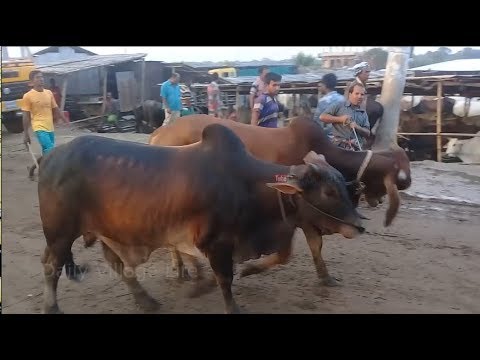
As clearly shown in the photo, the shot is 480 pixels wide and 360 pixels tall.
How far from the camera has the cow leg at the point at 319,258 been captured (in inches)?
189

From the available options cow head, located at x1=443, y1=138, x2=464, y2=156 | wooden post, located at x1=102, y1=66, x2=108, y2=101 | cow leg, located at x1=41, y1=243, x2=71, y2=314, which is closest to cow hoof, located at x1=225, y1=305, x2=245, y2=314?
cow leg, located at x1=41, y1=243, x2=71, y2=314

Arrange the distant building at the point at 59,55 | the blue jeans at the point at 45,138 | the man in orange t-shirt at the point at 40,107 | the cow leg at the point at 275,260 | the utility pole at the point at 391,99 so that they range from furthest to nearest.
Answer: the distant building at the point at 59,55 < the utility pole at the point at 391,99 < the blue jeans at the point at 45,138 < the man in orange t-shirt at the point at 40,107 < the cow leg at the point at 275,260

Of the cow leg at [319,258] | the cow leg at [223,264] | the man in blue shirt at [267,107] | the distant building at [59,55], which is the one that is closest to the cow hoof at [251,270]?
the cow leg at [223,264]

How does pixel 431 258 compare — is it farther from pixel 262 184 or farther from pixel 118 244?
pixel 118 244

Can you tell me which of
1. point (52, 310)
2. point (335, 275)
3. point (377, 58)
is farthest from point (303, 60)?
point (52, 310)

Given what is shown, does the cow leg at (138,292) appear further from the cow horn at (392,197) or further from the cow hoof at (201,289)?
the cow horn at (392,197)

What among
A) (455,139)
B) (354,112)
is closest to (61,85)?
(455,139)

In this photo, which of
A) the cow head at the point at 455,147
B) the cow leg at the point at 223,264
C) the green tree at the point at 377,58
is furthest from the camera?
the green tree at the point at 377,58

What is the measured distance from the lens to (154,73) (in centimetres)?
1880

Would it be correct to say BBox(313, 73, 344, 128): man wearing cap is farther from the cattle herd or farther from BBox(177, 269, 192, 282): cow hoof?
BBox(177, 269, 192, 282): cow hoof

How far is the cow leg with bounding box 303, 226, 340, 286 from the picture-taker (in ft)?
15.8

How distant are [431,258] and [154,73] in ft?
48.3

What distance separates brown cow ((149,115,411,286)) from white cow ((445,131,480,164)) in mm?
5852

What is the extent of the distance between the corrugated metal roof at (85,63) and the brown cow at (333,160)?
12228 millimetres
